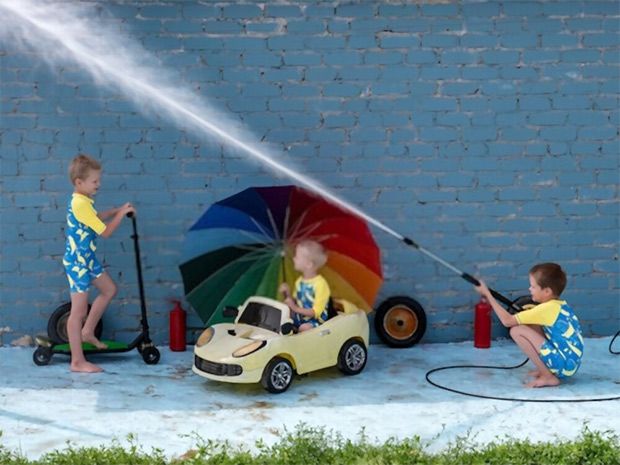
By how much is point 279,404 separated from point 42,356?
6.32 feet

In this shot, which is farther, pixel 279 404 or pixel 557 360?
pixel 557 360

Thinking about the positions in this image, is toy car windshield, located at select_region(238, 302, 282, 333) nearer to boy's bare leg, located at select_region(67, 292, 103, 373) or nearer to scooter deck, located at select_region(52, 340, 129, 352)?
scooter deck, located at select_region(52, 340, 129, 352)

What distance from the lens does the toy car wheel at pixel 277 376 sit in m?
6.71

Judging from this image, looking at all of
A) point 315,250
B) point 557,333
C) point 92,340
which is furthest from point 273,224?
point 557,333

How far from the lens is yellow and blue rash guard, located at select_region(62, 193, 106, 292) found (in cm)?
724

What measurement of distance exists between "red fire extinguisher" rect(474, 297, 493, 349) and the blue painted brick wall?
205 mm

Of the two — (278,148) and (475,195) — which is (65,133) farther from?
(475,195)

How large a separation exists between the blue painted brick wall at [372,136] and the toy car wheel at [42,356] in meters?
0.51

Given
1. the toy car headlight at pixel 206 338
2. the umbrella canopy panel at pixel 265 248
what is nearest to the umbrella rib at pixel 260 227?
the umbrella canopy panel at pixel 265 248

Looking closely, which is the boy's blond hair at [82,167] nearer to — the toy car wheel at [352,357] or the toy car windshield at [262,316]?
the toy car windshield at [262,316]

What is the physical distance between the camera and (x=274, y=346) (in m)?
6.75

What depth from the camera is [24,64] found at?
778 centimetres

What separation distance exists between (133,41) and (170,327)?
2123 millimetres

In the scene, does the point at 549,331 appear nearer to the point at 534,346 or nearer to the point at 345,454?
the point at 534,346
